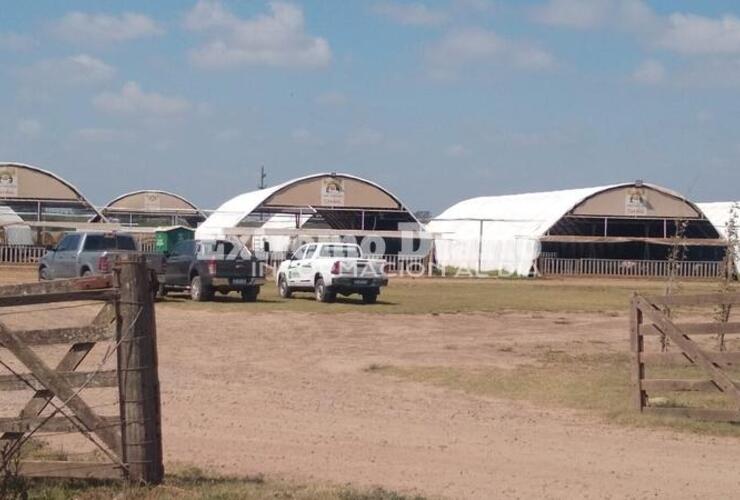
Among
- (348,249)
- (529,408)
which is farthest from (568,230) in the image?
(529,408)

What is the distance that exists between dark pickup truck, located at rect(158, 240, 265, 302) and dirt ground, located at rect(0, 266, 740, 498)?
9793 millimetres

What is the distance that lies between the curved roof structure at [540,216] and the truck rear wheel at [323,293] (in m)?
23.4

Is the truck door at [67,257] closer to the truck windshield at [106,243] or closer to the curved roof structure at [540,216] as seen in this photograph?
the truck windshield at [106,243]

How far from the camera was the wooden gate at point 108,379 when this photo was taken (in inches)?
282

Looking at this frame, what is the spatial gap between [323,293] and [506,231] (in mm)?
27270

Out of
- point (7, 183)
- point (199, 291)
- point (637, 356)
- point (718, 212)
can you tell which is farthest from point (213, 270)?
point (718, 212)

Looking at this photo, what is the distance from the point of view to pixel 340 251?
31766 mm

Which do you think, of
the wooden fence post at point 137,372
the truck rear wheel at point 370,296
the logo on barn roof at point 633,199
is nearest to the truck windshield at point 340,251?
the truck rear wheel at point 370,296

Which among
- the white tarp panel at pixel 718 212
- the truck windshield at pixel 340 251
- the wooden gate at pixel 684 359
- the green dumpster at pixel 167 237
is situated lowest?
the wooden gate at pixel 684 359

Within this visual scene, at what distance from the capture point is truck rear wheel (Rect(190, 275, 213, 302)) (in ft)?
96.4

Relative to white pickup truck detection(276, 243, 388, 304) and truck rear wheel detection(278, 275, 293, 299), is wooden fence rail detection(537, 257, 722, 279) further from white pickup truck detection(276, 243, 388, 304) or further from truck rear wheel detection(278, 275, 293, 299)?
white pickup truck detection(276, 243, 388, 304)

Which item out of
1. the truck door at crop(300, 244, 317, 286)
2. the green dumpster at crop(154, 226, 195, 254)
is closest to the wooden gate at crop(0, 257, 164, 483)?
the truck door at crop(300, 244, 317, 286)

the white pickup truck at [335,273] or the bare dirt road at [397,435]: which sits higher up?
the white pickup truck at [335,273]

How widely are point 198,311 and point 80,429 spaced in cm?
1895
